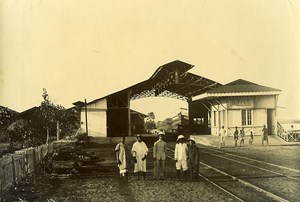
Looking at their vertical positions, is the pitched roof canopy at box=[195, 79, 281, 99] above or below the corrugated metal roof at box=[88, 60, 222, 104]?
below

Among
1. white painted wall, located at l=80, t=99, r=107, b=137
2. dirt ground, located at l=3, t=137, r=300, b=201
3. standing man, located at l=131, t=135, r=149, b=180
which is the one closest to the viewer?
dirt ground, located at l=3, t=137, r=300, b=201

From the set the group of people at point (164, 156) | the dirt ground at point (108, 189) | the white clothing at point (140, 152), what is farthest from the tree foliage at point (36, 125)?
the white clothing at point (140, 152)

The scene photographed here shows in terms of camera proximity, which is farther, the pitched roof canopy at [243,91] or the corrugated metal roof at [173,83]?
the corrugated metal roof at [173,83]

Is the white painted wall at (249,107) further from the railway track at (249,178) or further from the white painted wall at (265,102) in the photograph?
the railway track at (249,178)

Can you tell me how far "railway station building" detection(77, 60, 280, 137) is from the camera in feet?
93.2

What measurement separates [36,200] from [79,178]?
3.54m

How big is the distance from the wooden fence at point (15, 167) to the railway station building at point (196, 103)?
1651 cm

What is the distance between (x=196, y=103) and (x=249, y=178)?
98.7 ft

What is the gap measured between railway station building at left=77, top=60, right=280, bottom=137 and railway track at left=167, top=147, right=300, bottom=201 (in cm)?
1210

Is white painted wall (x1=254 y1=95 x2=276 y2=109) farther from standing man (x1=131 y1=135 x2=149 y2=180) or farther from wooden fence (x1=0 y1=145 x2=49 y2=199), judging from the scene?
standing man (x1=131 y1=135 x2=149 y2=180)

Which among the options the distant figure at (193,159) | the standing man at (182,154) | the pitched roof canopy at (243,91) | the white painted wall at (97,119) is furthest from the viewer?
the white painted wall at (97,119)

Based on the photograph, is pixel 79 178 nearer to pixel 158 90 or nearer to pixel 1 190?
pixel 1 190

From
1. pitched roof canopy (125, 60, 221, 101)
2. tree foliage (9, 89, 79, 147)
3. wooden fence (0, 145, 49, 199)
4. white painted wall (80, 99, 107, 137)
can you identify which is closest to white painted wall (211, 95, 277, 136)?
pitched roof canopy (125, 60, 221, 101)

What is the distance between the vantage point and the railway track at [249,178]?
9.09 metres
